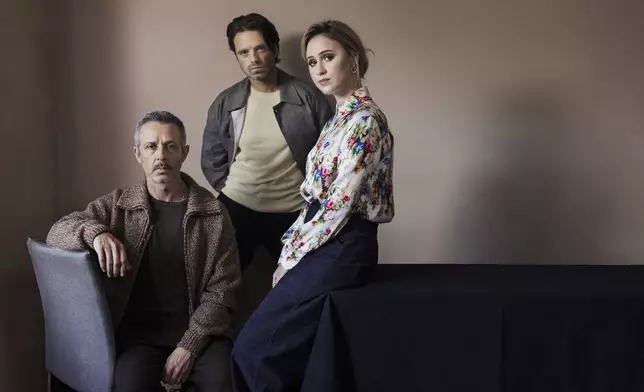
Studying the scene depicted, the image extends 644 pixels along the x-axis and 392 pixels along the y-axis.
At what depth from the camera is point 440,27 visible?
2.36 meters

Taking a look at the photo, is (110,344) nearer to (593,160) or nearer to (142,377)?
(142,377)

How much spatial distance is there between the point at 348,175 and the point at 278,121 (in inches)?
30.0

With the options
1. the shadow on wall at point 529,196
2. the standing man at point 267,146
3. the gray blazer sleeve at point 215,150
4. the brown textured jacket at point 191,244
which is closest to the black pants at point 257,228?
the standing man at point 267,146

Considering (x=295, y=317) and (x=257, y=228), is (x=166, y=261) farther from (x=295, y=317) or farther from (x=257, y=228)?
(x=257, y=228)


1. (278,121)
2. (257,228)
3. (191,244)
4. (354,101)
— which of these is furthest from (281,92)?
(191,244)

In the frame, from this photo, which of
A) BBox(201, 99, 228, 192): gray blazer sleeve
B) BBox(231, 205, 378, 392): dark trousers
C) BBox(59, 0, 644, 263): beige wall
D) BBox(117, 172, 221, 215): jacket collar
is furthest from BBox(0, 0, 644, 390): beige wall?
BBox(231, 205, 378, 392): dark trousers

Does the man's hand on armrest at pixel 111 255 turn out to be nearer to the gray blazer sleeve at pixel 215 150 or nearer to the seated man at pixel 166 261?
the seated man at pixel 166 261

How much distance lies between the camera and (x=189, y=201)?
68.5 inches

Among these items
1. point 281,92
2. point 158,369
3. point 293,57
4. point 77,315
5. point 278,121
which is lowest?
point 158,369

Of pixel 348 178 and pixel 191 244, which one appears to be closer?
pixel 348 178

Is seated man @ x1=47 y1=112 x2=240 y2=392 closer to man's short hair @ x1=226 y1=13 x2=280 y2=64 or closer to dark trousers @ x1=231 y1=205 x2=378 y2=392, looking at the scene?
dark trousers @ x1=231 y1=205 x2=378 y2=392

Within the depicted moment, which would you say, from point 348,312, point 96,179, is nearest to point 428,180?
point 348,312

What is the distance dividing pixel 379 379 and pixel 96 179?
141 centimetres

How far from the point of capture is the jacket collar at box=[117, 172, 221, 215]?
1.72 meters
